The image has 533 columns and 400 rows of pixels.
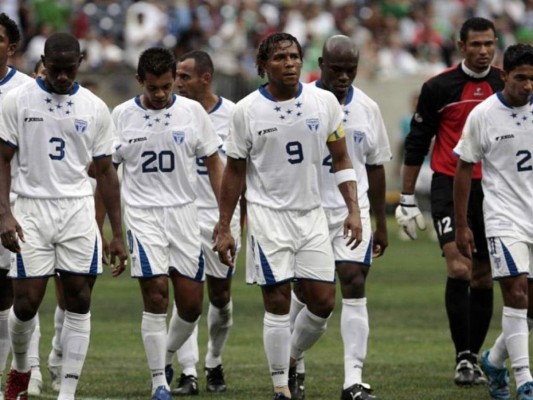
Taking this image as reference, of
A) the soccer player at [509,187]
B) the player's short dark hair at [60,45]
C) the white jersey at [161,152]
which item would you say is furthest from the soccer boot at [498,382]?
the player's short dark hair at [60,45]

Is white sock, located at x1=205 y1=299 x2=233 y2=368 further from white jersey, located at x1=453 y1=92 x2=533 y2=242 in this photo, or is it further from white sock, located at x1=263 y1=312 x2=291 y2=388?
white jersey, located at x1=453 y1=92 x2=533 y2=242

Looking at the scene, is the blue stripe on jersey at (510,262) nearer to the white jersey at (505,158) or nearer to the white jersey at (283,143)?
the white jersey at (505,158)

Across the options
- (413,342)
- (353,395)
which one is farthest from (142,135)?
(413,342)

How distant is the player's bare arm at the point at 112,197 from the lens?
11.2m

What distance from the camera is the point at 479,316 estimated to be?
43.6 feet

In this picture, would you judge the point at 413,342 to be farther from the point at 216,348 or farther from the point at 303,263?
the point at 303,263

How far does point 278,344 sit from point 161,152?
177 centimetres

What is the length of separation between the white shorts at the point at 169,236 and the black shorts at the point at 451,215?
87.3 inches

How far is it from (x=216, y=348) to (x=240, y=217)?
3.56 feet

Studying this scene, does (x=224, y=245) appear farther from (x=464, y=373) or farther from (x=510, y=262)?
(x=464, y=373)

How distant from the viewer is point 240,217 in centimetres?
1323

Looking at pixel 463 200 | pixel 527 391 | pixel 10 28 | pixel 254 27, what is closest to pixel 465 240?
pixel 463 200

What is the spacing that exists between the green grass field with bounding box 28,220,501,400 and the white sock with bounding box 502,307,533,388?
2.67ft

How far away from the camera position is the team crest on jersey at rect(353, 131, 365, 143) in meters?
12.2
